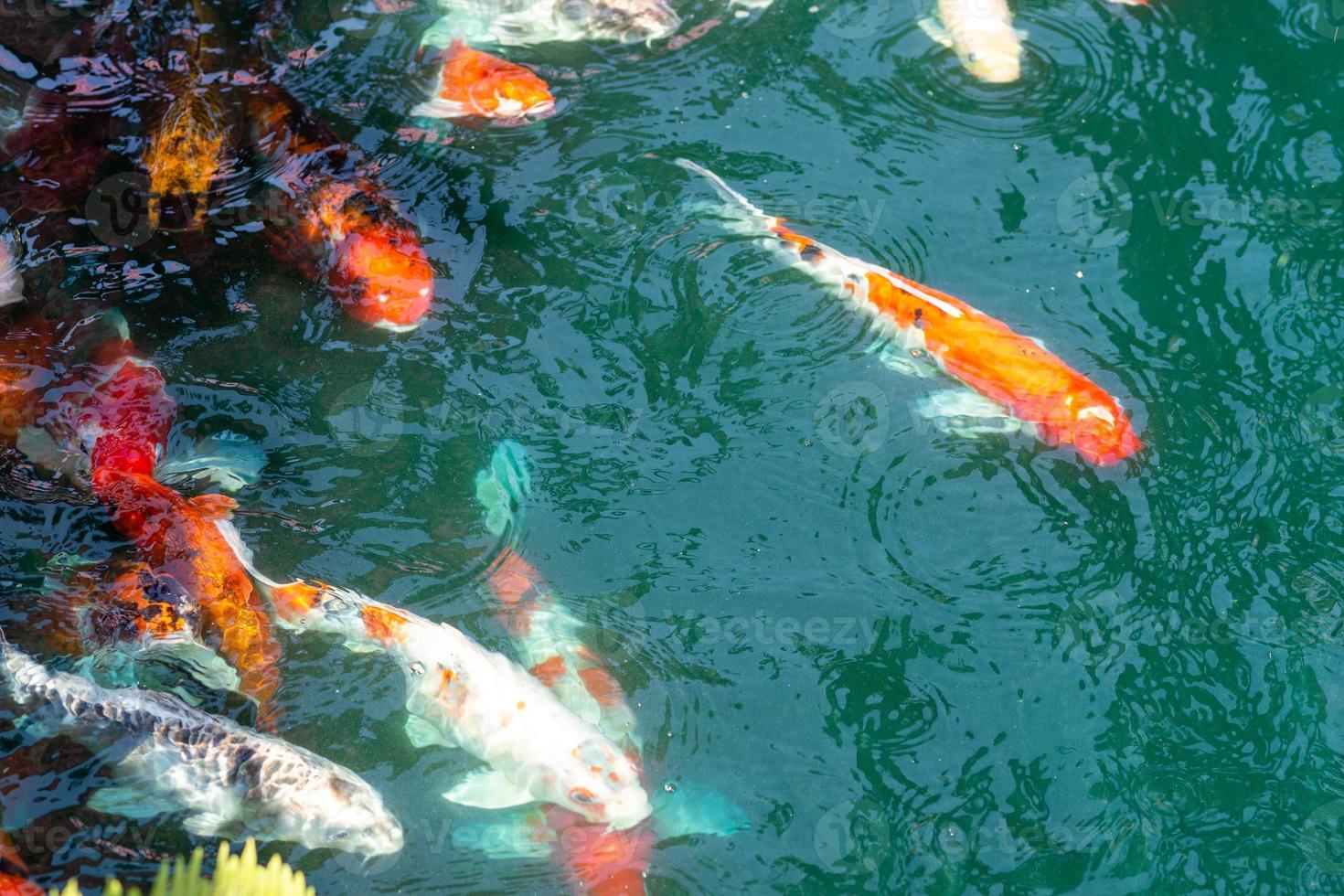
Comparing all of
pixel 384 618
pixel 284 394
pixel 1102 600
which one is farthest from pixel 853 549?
pixel 284 394

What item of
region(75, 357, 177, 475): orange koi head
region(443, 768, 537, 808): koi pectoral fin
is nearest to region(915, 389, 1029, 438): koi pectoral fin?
region(443, 768, 537, 808): koi pectoral fin

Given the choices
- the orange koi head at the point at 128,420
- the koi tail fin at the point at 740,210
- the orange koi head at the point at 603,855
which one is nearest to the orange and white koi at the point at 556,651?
the orange koi head at the point at 603,855

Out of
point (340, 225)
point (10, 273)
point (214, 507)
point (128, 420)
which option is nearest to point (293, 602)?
point (214, 507)

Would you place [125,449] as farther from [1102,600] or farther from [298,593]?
[1102,600]

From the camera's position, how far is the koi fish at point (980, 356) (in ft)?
15.9

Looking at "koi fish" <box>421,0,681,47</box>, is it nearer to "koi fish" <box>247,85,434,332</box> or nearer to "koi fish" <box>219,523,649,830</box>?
"koi fish" <box>247,85,434,332</box>

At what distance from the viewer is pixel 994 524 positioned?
476 cm

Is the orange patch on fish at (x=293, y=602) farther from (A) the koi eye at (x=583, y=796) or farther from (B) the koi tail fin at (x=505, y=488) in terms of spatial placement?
(A) the koi eye at (x=583, y=796)

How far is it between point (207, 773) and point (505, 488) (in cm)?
164

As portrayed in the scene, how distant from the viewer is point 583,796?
4.15m

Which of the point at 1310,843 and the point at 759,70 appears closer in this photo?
the point at 1310,843

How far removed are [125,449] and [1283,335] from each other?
5.44 metres

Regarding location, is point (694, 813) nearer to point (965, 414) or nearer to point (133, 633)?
point (965, 414)

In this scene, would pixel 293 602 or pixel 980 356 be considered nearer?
pixel 293 602
